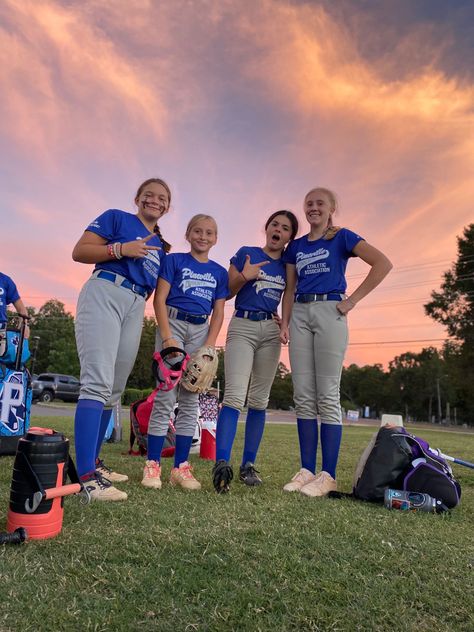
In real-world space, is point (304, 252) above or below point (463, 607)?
above

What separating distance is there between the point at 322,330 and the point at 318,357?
0.23m

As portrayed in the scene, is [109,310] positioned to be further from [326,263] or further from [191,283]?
[326,263]

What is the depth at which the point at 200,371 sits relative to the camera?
354 centimetres

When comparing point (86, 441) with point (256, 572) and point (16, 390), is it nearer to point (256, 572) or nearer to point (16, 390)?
point (256, 572)

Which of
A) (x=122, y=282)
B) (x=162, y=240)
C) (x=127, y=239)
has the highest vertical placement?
(x=162, y=240)

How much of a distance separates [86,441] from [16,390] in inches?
95.2

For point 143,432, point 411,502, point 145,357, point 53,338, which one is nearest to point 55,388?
point 145,357

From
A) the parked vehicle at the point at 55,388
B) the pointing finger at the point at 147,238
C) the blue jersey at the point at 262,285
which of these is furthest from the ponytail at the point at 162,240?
the parked vehicle at the point at 55,388

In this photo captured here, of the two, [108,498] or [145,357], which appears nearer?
[108,498]

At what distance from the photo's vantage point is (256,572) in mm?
1875

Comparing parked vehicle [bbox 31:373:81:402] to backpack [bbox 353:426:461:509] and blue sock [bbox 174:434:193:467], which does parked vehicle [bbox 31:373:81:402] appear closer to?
blue sock [bbox 174:434:193:467]

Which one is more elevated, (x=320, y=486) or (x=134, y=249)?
(x=134, y=249)

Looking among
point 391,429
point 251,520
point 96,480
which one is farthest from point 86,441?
point 391,429

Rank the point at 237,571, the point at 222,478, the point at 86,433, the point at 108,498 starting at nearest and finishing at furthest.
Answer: the point at 237,571 → the point at 108,498 → the point at 86,433 → the point at 222,478
